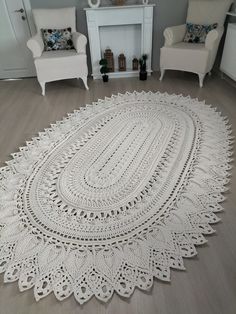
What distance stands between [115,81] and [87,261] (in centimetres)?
273

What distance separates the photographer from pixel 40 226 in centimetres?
144

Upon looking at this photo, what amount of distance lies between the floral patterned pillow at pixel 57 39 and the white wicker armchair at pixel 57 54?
7 cm

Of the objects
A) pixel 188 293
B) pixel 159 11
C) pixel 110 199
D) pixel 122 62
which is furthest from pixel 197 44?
pixel 188 293

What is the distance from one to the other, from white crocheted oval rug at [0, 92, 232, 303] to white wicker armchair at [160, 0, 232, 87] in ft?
2.50

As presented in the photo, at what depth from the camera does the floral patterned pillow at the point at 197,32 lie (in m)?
3.02

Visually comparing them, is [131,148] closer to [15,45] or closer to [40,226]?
[40,226]

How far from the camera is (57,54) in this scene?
9.71ft

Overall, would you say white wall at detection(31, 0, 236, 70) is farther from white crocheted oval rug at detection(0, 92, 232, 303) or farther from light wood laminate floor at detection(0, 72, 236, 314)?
light wood laminate floor at detection(0, 72, 236, 314)

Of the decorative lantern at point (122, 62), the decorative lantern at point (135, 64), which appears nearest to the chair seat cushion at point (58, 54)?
the decorative lantern at point (122, 62)

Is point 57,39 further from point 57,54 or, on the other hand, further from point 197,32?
point 197,32

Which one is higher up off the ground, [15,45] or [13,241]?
[15,45]

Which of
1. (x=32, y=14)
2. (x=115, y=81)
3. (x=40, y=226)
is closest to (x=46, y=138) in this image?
(x=40, y=226)

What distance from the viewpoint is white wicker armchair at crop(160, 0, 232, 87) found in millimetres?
2830

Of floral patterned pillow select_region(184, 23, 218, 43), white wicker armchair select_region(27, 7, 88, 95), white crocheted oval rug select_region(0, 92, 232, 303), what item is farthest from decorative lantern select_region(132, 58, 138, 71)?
white crocheted oval rug select_region(0, 92, 232, 303)
